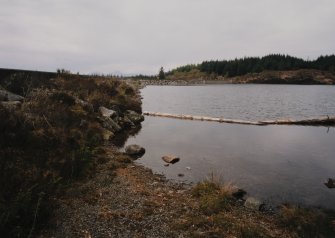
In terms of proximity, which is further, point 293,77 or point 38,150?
point 293,77

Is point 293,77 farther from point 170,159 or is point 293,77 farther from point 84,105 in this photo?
point 170,159

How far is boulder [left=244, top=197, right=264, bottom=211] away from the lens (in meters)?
11.0

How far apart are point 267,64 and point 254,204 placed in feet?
564

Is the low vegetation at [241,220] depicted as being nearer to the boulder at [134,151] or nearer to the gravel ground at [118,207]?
the gravel ground at [118,207]

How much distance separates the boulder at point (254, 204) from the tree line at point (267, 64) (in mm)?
163511

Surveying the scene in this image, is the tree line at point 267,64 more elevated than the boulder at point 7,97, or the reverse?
the tree line at point 267,64

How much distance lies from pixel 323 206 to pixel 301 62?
17355 cm

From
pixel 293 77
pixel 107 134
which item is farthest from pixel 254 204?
pixel 293 77

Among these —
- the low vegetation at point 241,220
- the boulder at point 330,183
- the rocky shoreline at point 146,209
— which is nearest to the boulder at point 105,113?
the rocky shoreline at point 146,209

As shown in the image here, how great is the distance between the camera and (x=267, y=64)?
16900 centimetres

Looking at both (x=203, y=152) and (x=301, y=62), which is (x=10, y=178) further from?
(x=301, y=62)

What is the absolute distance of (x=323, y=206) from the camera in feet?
37.9

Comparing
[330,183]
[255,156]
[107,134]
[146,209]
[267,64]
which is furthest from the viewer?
[267,64]

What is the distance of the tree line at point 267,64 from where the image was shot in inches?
6344
